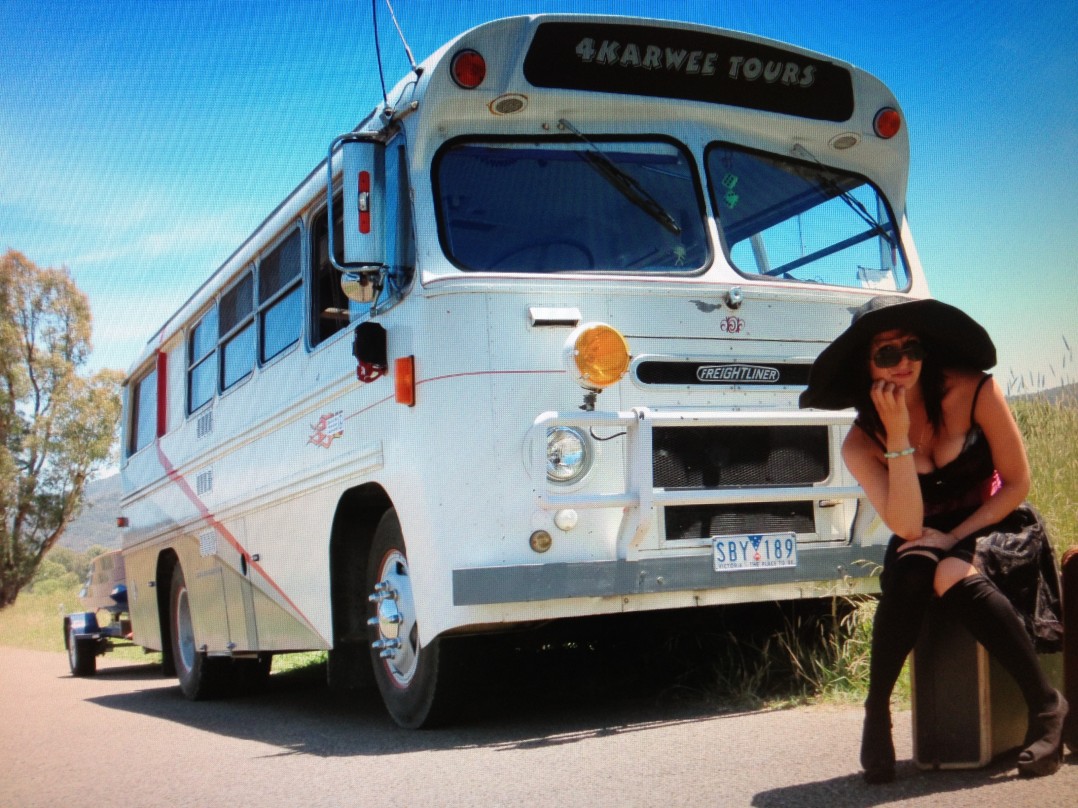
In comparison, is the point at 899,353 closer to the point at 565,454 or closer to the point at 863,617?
the point at 565,454

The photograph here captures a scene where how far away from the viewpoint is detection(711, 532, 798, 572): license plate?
606cm

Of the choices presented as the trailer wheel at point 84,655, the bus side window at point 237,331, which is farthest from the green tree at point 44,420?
the bus side window at point 237,331

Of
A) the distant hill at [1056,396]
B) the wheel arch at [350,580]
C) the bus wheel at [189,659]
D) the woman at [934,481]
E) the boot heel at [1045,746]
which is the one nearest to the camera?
the boot heel at [1045,746]

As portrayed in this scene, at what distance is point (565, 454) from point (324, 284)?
7.63 feet

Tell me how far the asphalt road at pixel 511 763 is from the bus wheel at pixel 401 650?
0.48ft

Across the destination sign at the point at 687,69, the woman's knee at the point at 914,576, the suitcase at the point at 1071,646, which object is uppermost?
the destination sign at the point at 687,69

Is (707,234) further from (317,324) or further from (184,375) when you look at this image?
(184,375)

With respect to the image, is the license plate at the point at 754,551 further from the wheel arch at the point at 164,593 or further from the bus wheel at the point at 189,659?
the wheel arch at the point at 164,593

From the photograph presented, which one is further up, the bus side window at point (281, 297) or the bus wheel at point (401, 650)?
the bus side window at point (281, 297)

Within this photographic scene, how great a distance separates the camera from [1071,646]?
4.13 meters

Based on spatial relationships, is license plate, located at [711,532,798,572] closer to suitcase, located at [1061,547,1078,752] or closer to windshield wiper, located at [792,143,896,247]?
windshield wiper, located at [792,143,896,247]

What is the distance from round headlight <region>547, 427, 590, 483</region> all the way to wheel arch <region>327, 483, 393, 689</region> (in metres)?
1.57

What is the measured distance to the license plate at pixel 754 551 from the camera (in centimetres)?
606

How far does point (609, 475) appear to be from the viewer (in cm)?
600
